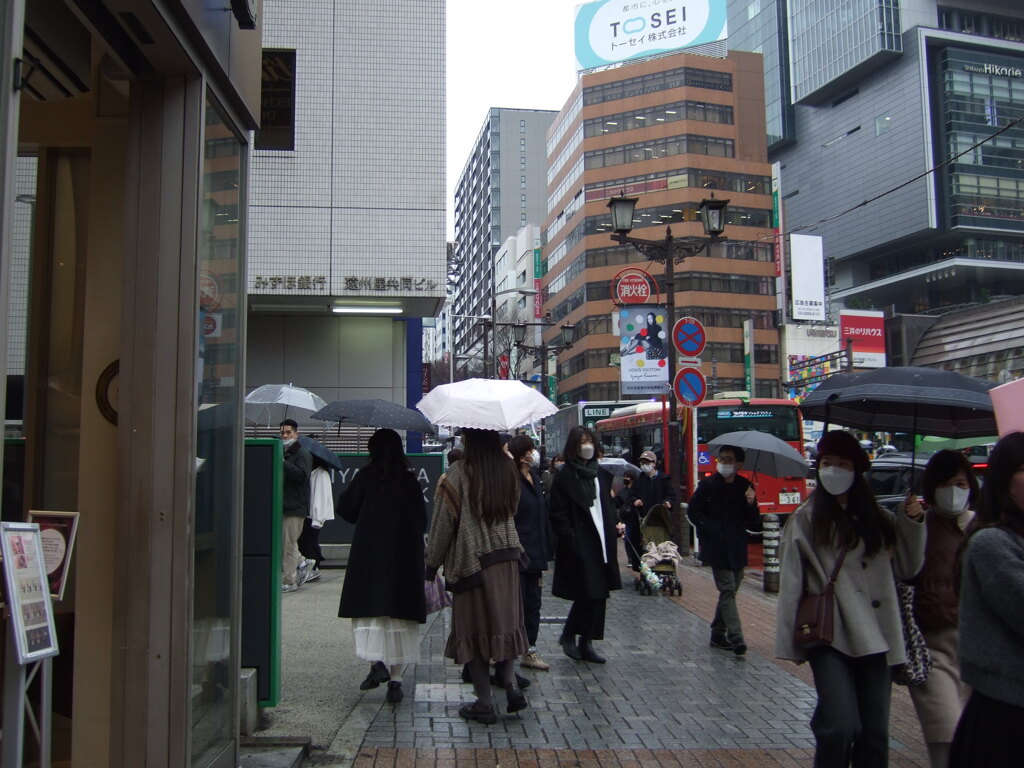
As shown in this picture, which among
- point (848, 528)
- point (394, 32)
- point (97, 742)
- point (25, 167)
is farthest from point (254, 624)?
point (394, 32)

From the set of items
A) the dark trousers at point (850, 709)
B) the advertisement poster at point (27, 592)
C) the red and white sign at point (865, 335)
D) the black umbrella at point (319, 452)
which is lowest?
the dark trousers at point (850, 709)

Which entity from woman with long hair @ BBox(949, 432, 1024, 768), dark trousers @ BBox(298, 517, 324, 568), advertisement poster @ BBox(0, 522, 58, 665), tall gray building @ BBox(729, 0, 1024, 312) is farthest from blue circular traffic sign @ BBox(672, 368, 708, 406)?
tall gray building @ BBox(729, 0, 1024, 312)

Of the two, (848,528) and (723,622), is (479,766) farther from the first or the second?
(723,622)

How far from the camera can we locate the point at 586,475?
7406mm

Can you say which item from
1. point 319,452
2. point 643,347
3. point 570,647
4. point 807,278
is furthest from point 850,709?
point 807,278

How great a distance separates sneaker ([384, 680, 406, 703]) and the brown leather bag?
3.06 metres

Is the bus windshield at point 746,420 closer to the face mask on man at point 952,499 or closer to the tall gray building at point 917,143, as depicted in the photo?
the face mask on man at point 952,499

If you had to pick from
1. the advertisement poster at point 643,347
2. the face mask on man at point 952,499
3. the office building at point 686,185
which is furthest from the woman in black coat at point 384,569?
the office building at point 686,185

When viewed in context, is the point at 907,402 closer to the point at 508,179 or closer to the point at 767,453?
the point at 767,453

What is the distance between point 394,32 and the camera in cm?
1378

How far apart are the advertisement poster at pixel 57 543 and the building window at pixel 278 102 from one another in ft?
37.6

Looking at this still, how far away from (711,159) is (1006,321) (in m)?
32.4

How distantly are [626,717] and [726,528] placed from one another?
97.9 inches

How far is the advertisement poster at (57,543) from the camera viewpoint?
280 centimetres
